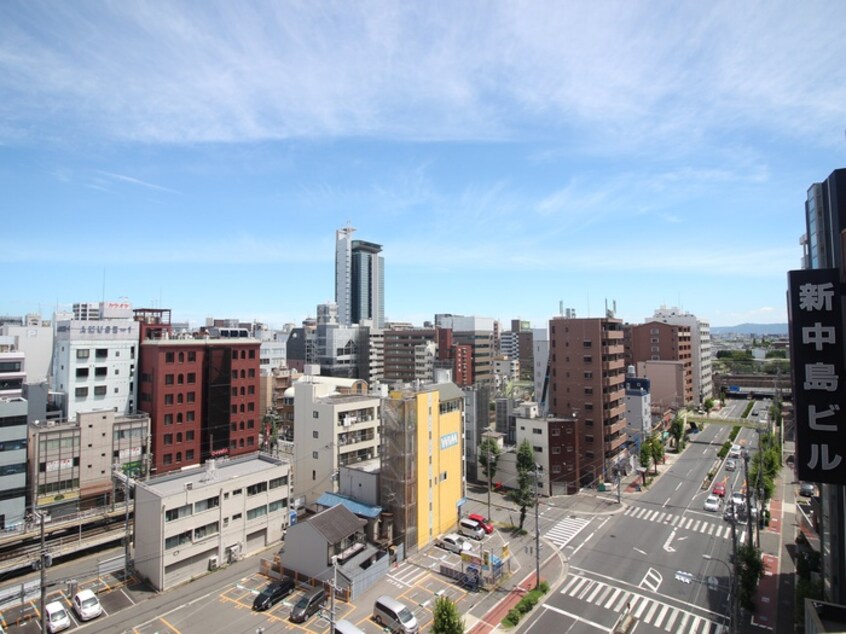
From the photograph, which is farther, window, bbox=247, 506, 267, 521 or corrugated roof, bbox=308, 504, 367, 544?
window, bbox=247, 506, 267, 521

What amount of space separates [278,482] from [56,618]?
1668cm

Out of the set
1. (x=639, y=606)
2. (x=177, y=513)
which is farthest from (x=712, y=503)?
(x=177, y=513)

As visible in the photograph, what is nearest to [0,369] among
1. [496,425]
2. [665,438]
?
[496,425]

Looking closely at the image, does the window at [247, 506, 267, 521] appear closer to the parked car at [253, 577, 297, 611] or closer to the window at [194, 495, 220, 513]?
the window at [194, 495, 220, 513]

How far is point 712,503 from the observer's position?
162 ft

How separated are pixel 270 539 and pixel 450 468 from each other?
17036mm

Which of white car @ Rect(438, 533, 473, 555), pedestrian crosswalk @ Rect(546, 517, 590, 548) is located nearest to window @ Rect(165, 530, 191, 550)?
white car @ Rect(438, 533, 473, 555)

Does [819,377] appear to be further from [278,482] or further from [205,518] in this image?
[205,518]

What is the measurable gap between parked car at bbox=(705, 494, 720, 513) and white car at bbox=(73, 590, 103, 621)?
53.1 m

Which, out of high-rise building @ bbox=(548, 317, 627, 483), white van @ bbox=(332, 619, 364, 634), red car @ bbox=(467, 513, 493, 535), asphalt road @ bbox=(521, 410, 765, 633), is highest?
high-rise building @ bbox=(548, 317, 627, 483)

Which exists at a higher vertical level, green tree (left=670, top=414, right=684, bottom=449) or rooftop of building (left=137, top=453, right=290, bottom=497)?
rooftop of building (left=137, top=453, right=290, bottom=497)

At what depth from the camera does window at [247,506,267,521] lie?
40.1 meters

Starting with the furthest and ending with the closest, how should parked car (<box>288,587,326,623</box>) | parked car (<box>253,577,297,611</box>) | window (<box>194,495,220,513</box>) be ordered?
window (<box>194,495,220,513</box>), parked car (<box>253,577,297,611</box>), parked car (<box>288,587,326,623</box>)

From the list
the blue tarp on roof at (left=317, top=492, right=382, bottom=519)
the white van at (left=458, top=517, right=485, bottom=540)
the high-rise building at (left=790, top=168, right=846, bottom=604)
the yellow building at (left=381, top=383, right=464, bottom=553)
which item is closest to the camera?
the high-rise building at (left=790, top=168, right=846, bottom=604)
